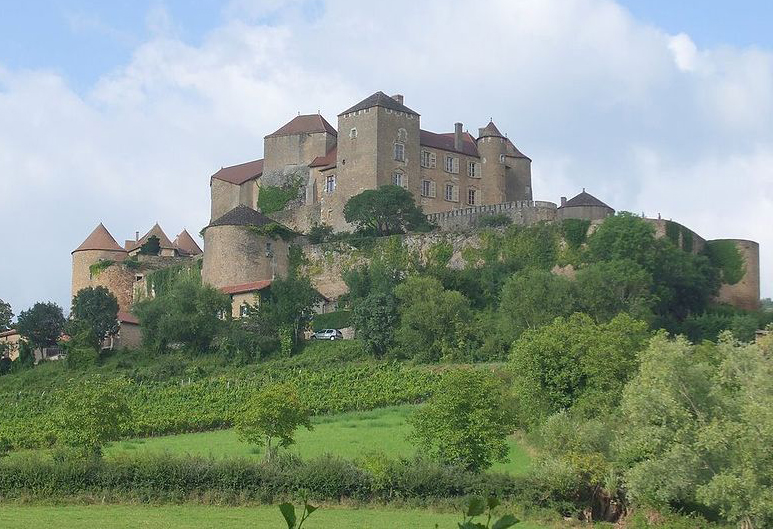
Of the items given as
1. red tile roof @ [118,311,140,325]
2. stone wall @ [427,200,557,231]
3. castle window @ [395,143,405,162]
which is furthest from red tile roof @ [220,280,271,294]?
castle window @ [395,143,405,162]

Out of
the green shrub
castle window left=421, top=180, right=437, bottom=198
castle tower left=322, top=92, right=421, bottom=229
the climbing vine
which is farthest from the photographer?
the climbing vine

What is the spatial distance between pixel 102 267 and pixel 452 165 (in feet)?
67.6

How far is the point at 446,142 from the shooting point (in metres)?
73.3

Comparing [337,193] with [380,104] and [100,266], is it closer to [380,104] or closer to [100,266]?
[380,104]

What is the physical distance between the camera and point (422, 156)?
70.9 metres

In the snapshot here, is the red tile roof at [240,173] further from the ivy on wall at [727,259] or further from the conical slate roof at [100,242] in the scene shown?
the ivy on wall at [727,259]

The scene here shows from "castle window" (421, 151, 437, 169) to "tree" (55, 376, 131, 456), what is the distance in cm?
3432

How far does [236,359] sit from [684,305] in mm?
19938

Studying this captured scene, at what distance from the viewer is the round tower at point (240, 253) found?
2579 inches

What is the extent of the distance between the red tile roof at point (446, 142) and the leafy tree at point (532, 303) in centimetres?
2027

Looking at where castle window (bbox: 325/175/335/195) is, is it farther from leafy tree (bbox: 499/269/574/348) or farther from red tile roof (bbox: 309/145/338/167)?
leafy tree (bbox: 499/269/574/348)

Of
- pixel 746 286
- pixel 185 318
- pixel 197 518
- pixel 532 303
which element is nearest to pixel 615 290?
pixel 532 303

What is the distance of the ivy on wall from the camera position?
6100 centimetres

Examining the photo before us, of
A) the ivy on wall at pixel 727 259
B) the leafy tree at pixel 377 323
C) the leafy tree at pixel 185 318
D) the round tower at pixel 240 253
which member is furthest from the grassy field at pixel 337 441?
the ivy on wall at pixel 727 259
